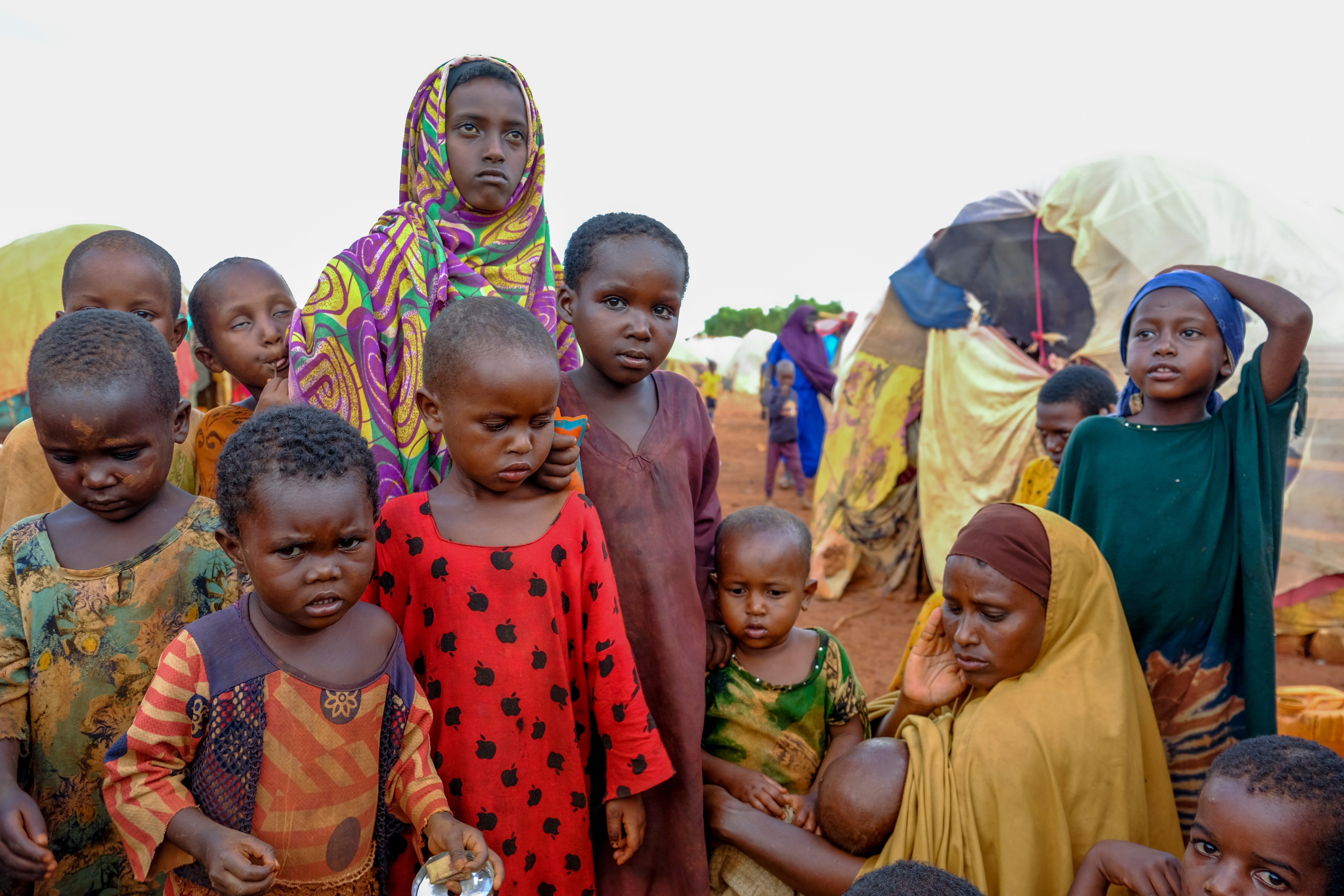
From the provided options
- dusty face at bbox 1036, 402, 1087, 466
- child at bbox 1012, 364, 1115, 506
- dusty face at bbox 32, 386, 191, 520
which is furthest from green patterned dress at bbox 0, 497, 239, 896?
dusty face at bbox 1036, 402, 1087, 466

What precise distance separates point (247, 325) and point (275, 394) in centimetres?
58

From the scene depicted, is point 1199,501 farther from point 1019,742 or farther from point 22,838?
point 22,838

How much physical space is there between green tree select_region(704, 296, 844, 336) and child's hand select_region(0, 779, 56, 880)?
44.4m

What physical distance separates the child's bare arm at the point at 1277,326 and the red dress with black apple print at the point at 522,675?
7.22ft

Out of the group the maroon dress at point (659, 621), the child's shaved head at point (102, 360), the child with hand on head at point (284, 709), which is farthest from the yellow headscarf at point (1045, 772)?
the child's shaved head at point (102, 360)

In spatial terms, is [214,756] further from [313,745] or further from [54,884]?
[54,884]

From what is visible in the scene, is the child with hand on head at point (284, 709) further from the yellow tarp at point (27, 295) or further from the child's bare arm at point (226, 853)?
the yellow tarp at point (27, 295)

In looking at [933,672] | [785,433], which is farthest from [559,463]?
[785,433]

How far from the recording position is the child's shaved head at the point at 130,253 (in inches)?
99.6

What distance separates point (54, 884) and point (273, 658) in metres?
0.83

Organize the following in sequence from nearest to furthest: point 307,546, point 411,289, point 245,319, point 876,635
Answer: point 307,546 < point 411,289 < point 245,319 < point 876,635

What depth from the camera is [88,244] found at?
8.46ft

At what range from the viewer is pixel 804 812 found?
223cm

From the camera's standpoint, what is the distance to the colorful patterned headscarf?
6.62ft
